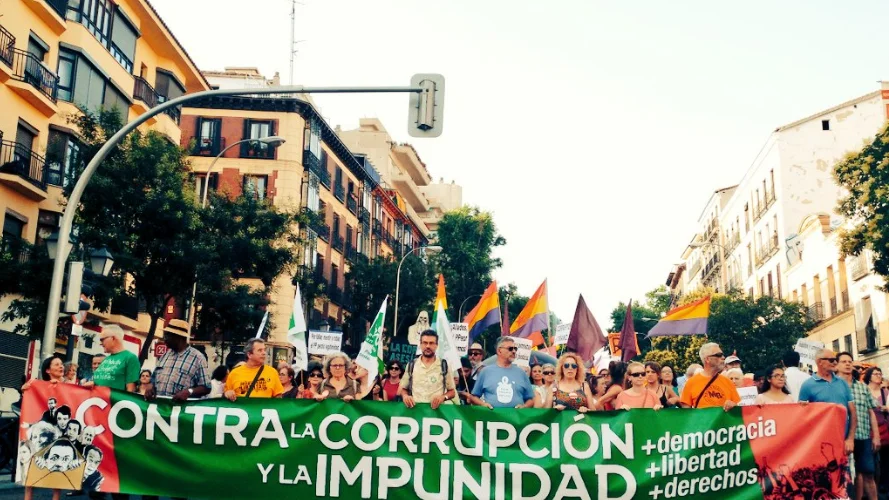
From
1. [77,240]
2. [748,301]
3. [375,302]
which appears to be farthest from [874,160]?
[375,302]

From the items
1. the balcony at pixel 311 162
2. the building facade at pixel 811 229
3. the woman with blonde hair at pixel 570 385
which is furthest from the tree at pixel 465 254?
the woman with blonde hair at pixel 570 385

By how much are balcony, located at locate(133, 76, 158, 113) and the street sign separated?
21.5 metres

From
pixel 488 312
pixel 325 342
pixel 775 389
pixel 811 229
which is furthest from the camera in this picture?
pixel 811 229

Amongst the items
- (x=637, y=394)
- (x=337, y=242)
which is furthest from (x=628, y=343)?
(x=337, y=242)

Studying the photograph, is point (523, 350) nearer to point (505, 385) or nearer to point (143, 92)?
point (505, 385)

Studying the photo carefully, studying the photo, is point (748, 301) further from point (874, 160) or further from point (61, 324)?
point (61, 324)

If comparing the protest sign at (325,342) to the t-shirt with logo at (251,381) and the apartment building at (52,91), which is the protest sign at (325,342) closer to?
the apartment building at (52,91)

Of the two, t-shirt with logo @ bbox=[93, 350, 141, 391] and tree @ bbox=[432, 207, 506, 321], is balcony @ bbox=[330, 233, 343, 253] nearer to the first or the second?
tree @ bbox=[432, 207, 506, 321]

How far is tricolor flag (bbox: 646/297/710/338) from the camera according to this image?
18859mm

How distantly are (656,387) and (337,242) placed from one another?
4511 centimetres

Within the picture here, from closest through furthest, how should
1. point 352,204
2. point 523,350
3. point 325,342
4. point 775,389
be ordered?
point 775,389 < point 523,350 < point 325,342 < point 352,204

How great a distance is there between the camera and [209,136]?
Answer: 46375 mm

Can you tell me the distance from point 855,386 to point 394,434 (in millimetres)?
5099

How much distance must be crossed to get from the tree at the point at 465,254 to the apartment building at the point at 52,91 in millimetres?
29236
